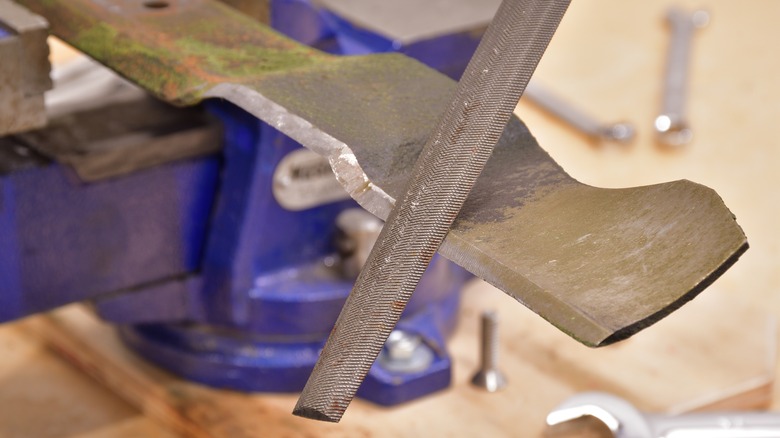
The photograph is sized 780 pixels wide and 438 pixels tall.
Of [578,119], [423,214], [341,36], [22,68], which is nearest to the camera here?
[423,214]

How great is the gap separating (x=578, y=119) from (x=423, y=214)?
1.03 metres

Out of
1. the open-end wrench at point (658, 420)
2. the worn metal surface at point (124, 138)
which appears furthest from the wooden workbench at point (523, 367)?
the worn metal surface at point (124, 138)

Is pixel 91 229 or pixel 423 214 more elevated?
pixel 423 214

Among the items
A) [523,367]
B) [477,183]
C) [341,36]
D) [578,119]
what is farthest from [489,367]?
[578,119]

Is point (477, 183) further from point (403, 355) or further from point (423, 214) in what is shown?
point (403, 355)

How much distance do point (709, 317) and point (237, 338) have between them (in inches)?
19.7

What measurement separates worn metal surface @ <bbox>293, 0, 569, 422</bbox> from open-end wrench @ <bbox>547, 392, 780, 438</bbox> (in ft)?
1.13

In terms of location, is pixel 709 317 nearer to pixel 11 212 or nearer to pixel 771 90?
pixel 771 90

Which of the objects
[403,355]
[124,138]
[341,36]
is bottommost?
[403,355]

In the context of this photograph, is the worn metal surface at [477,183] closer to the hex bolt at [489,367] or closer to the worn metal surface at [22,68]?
the worn metal surface at [22,68]

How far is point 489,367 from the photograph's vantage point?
3.68ft

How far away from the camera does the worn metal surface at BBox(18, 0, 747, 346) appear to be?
1.85ft

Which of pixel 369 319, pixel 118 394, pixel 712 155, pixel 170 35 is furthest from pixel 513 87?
pixel 712 155

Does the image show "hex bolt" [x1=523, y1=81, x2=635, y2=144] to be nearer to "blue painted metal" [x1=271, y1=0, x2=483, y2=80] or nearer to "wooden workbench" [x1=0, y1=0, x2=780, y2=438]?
"wooden workbench" [x1=0, y1=0, x2=780, y2=438]
